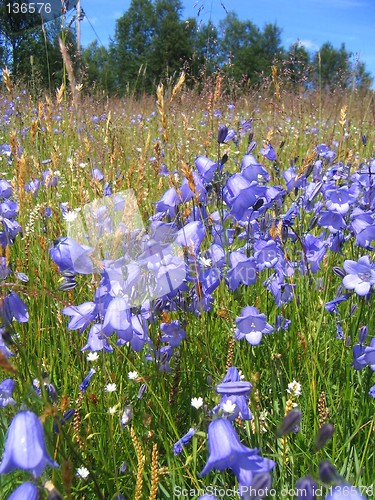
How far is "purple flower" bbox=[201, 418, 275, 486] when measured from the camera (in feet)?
3.10

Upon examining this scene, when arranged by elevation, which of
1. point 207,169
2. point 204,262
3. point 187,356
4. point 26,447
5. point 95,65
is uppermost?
point 95,65

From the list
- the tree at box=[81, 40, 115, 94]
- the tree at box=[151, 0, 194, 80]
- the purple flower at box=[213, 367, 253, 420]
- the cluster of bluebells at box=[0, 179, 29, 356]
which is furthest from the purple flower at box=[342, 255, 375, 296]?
the tree at box=[151, 0, 194, 80]

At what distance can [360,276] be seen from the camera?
1.87 meters

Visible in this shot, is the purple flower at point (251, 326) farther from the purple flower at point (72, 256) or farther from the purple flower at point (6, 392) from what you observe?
the purple flower at point (6, 392)

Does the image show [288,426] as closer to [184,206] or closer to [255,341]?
[255,341]

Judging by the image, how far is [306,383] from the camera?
1892 mm

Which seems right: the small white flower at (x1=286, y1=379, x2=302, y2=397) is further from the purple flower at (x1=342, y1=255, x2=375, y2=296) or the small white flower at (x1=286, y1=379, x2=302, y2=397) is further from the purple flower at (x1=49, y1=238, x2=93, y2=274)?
the purple flower at (x1=49, y1=238, x2=93, y2=274)

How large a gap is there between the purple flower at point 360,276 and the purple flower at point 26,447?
4.12 feet

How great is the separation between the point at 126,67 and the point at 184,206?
2865 cm

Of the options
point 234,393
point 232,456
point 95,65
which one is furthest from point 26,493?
point 95,65

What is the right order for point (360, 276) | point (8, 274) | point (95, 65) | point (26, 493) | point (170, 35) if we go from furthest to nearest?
point (170, 35) → point (95, 65) → point (8, 274) → point (360, 276) → point (26, 493)

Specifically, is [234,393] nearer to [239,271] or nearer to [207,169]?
[239,271]

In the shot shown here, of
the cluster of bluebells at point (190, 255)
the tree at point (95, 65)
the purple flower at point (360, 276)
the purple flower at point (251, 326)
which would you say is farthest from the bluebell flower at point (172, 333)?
the tree at point (95, 65)

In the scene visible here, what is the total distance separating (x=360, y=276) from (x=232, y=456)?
110 centimetres
